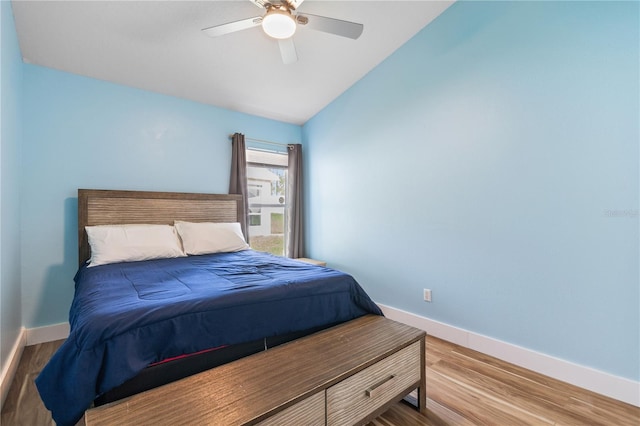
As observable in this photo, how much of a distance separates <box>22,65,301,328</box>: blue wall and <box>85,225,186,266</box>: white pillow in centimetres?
41

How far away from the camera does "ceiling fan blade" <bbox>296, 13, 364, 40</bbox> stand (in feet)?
6.31

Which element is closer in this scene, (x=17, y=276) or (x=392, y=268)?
(x=17, y=276)

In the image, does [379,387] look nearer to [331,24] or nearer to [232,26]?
[331,24]

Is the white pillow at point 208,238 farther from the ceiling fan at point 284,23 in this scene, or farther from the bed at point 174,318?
the ceiling fan at point 284,23

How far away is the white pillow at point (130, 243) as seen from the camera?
2363mm

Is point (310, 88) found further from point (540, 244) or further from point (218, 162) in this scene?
point (540, 244)

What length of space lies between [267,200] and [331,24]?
2.49 m

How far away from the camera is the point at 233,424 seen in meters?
0.94

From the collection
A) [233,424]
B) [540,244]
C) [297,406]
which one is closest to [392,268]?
[540,244]

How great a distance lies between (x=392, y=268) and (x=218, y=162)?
8.00 ft

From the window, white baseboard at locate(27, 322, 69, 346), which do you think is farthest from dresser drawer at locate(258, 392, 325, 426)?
the window

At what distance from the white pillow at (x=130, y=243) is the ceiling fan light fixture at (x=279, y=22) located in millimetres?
2030

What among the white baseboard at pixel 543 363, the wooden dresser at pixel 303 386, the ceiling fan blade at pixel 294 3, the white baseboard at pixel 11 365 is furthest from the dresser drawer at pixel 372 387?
the ceiling fan blade at pixel 294 3

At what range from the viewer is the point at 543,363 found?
194 cm
